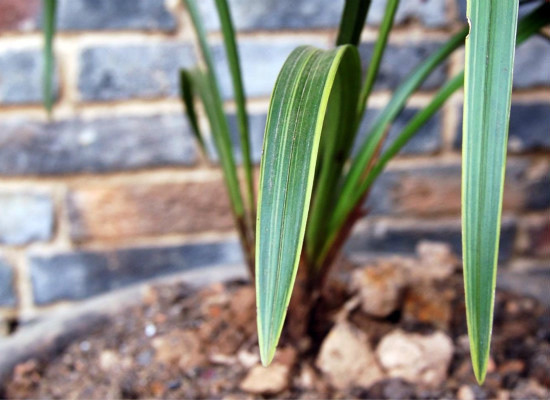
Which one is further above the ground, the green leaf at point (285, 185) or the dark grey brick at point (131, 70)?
the green leaf at point (285, 185)

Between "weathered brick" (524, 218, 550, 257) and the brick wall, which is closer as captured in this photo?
the brick wall

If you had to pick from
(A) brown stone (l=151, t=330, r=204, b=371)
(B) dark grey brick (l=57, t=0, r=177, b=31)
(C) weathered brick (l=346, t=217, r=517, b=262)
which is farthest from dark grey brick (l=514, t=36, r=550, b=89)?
(A) brown stone (l=151, t=330, r=204, b=371)

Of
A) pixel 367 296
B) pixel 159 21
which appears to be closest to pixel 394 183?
pixel 367 296

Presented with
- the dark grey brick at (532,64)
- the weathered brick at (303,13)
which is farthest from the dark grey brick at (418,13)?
the dark grey brick at (532,64)

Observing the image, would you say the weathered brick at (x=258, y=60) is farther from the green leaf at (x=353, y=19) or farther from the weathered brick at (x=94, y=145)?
the green leaf at (x=353, y=19)

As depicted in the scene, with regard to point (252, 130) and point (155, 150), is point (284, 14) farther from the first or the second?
point (155, 150)

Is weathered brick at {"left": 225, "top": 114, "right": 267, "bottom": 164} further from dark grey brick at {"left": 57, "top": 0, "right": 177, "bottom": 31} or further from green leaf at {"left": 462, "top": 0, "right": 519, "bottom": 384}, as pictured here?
green leaf at {"left": 462, "top": 0, "right": 519, "bottom": 384}
